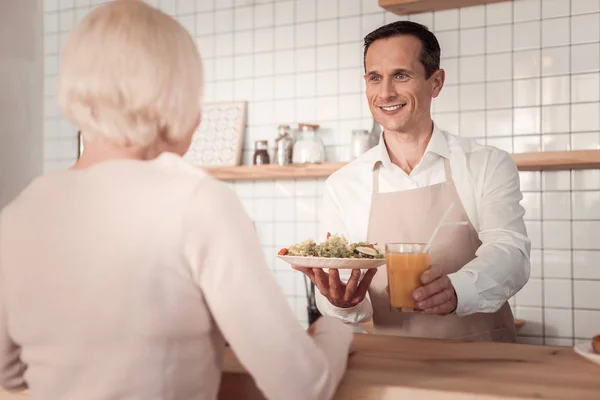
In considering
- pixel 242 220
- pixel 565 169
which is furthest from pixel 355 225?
pixel 242 220

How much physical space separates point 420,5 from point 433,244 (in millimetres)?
1353

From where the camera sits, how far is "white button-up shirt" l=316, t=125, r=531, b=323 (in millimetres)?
1827

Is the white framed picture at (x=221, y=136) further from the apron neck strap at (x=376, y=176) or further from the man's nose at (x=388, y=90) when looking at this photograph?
the man's nose at (x=388, y=90)

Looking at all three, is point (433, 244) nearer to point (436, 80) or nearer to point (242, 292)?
point (436, 80)

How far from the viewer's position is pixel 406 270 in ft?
5.12

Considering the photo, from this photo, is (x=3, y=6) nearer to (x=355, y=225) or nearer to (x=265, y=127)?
(x=265, y=127)

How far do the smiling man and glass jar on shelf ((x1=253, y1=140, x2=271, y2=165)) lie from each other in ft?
3.71

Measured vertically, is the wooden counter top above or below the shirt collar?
below

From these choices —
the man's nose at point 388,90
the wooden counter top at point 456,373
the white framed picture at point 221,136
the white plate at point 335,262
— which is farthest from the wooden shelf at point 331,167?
the wooden counter top at point 456,373

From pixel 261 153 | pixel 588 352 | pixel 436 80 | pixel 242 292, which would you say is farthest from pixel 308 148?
pixel 242 292

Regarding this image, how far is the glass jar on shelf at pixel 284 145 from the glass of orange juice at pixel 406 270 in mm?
1795

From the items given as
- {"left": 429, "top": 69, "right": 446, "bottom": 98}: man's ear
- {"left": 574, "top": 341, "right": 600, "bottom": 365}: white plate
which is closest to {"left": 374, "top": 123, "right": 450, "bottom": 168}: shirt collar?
{"left": 429, "top": 69, "right": 446, "bottom": 98}: man's ear

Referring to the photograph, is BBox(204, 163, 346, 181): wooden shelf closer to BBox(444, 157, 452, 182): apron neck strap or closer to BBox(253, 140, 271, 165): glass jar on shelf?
BBox(253, 140, 271, 165): glass jar on shelf

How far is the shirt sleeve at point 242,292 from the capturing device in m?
0.84
